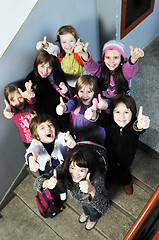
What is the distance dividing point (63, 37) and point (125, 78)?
727mm

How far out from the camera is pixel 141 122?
2.06 m

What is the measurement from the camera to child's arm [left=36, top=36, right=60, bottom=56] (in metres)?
2.63

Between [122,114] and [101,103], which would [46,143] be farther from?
[122,114]

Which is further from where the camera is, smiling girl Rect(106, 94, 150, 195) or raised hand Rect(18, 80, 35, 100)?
raised hand Rect(18, 80, 35, 100)

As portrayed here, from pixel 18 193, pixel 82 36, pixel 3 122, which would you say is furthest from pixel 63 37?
pixel 18 193

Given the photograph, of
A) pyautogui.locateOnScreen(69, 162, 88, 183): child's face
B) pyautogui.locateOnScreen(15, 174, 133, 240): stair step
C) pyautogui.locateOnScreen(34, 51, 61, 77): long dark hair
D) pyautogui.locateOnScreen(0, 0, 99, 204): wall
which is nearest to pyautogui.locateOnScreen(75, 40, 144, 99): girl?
pyautogui.locateOnScreen(34, 51, 61, 77): long dark hair

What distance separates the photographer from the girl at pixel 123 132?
85.7 inches

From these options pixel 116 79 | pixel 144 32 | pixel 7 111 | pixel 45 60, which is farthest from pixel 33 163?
pixel 144 32

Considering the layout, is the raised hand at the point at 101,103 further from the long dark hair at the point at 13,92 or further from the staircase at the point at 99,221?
the staircase at the point at 99,221

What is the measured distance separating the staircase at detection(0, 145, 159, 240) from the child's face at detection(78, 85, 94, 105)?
3.15 feet

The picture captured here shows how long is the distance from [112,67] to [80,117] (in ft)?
1.84

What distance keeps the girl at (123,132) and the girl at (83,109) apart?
139mm

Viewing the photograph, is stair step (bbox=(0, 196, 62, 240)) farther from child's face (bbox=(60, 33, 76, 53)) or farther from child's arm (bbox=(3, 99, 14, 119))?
child's face (bbox=(60, 33, 76, 53))

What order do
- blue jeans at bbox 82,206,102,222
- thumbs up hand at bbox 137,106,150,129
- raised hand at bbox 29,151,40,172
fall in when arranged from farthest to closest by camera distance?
blue jeans at bbox 82,206,102,222
raised hand at bbox 29,151,40,172
thumbs up hand at bbox 137,106,150,129
